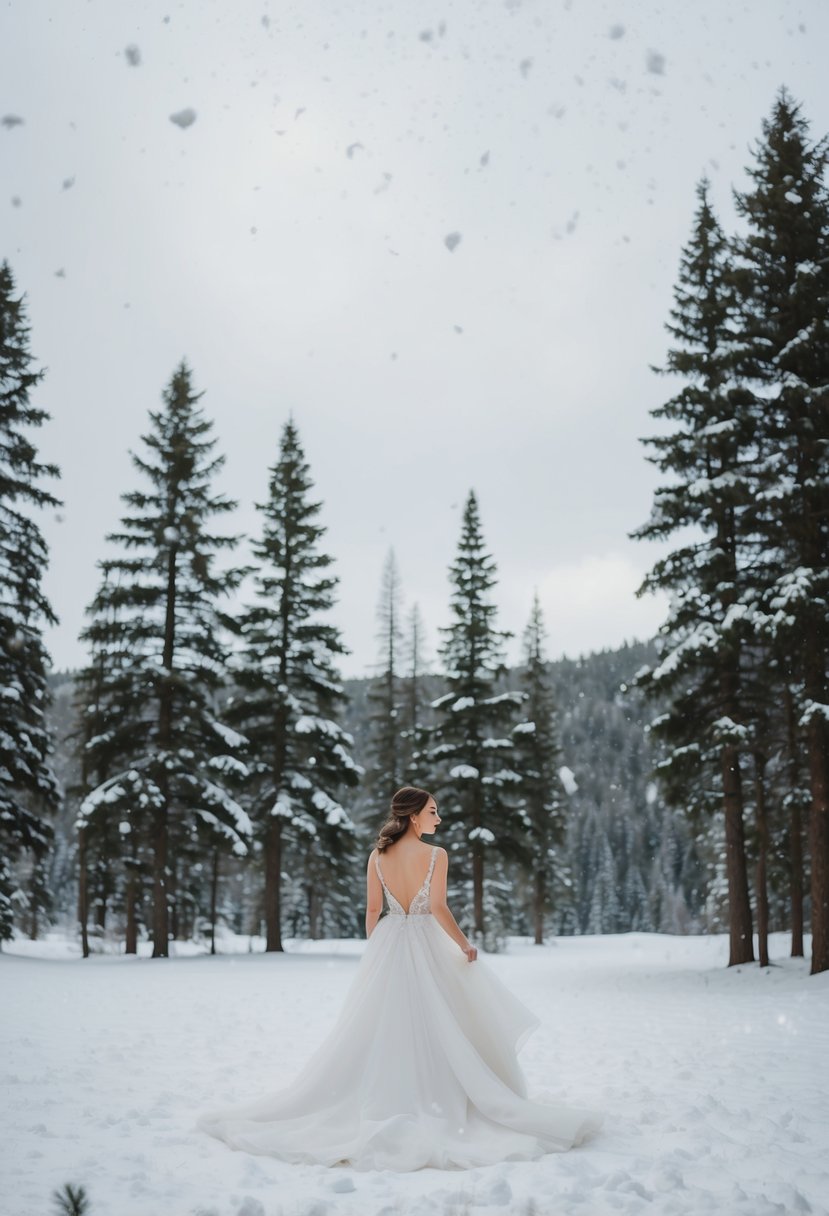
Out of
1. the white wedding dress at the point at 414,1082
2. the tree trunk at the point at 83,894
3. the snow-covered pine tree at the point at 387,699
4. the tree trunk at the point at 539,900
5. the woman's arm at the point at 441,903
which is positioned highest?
the snow-covered pine tree at the point at 387,699

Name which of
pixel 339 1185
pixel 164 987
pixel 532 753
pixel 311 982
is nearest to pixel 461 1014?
pixel 339 1185

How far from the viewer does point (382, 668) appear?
4316cm

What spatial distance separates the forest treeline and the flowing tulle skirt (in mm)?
10187

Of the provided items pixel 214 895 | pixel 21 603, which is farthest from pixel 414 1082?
pixel 214 895

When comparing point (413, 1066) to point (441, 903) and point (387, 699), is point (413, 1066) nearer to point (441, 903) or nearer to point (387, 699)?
point (441, 903)

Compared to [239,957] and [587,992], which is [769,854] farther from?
[239,957]

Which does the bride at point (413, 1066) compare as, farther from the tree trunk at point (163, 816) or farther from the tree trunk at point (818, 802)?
the tree trunk at point (163, 816)

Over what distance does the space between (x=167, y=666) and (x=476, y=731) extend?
37.2ft

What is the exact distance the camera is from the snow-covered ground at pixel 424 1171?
174 inches

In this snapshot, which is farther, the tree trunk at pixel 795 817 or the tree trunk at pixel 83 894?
the tree trunk at pixel 83 894

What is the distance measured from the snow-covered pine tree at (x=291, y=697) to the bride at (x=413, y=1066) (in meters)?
19.2

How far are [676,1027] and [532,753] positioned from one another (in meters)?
30.2

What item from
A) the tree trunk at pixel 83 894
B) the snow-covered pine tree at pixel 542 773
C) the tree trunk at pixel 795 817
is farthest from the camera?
the snow-covered pine tree at pixel 542 773

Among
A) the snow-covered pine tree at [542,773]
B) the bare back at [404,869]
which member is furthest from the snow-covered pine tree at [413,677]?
the bare back at [404,869]
